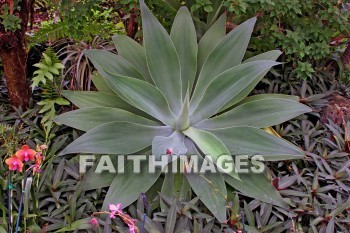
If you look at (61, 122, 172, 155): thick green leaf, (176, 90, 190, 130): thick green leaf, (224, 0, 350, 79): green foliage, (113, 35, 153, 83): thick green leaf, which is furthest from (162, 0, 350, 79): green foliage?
(61, 122, 172, 155): thick green leaf

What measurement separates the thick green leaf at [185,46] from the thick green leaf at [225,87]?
0.15m

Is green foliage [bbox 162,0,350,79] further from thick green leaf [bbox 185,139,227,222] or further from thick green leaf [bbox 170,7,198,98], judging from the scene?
thick green leaf [bbox 185,139,227,222]

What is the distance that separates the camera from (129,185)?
1.61 metres

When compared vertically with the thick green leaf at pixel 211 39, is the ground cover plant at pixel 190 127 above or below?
below

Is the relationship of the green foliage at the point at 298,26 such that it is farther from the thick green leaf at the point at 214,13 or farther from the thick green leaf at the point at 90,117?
the thick green leaf at the point at 90,117

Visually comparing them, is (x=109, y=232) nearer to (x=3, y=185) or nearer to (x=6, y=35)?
(x=3, y=185)

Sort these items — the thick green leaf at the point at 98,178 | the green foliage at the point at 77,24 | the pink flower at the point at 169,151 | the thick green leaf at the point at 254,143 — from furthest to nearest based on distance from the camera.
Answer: the green foliage at the point at 77,24 → the thick green leaf at the point at 98,178 → the thick green leaf at the point at 254,143 → the pink flower at the point at 169,151

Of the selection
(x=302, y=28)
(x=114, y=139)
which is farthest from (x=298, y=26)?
(x=114, y=139)

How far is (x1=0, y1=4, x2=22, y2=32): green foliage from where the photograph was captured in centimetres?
186

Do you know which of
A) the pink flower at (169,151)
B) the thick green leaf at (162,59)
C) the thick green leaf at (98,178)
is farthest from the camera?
the thick green leaf at (162,59)

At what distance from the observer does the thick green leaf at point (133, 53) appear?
191 cm

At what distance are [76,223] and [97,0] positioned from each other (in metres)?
1.11

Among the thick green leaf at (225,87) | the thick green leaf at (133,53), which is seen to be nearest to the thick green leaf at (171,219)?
the thick green leaf at (225,87)

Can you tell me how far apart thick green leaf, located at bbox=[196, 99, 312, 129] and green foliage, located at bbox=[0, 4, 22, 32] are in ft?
3.19
